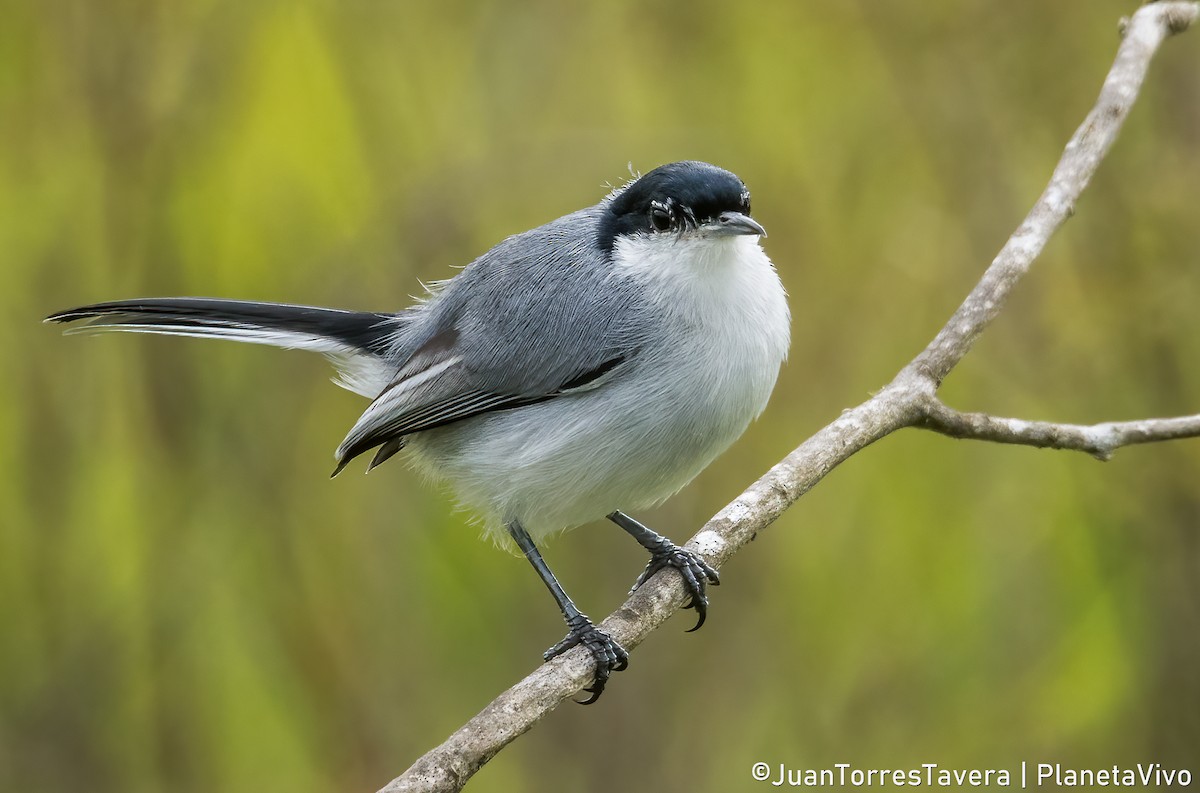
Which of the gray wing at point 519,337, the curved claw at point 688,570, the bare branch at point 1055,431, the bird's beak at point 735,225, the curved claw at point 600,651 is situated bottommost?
the curved claw at point 600,651

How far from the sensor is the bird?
2.99 m

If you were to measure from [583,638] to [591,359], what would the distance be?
684 mm

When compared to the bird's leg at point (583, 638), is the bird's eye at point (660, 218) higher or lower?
higher

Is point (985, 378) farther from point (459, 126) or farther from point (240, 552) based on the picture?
point (240, 552)

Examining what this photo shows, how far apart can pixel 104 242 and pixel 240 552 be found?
1175mm

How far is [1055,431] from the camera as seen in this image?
2.96 metres

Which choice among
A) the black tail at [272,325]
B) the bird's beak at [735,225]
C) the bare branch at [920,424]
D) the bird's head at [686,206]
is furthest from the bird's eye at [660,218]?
the black tail at [272,325]

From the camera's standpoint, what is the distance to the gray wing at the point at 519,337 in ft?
10.2

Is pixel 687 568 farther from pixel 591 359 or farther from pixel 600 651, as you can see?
pixel 591 359

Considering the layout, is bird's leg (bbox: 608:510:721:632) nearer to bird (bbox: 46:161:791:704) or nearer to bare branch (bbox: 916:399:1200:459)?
bird (bbox: 46:161:791:704)

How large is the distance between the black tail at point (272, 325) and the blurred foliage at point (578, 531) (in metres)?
0.57

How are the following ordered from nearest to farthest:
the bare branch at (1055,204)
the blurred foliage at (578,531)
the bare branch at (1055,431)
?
the bare branch at (1055,431)
the bare branch at (1055,204)
the blurred foliage at (578,531)

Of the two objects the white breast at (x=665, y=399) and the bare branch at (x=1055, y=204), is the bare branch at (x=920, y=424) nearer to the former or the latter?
the bare branch at (x=1055, y=204)

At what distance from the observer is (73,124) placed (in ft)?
14.1
